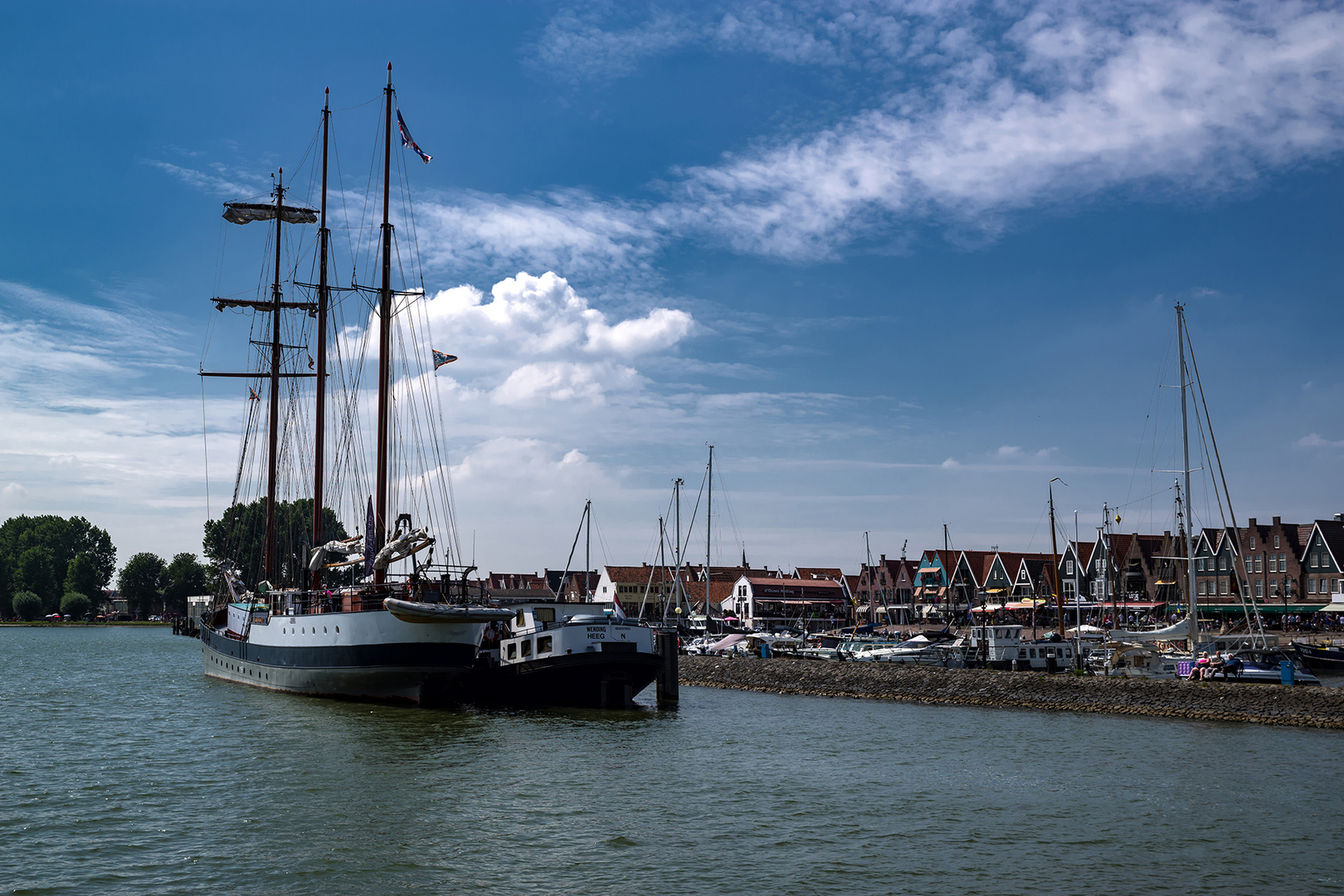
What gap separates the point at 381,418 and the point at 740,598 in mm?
100779

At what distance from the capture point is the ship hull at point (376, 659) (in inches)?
1667

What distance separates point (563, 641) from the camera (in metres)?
44.4

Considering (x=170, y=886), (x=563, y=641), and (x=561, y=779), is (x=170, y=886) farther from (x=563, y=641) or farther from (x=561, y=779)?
(x=563, y=641)

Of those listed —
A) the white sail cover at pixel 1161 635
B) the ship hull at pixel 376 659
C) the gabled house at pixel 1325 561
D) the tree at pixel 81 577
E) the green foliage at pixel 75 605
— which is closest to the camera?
the ship hull at pixel 376 659

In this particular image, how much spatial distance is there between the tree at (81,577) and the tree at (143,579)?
662cm

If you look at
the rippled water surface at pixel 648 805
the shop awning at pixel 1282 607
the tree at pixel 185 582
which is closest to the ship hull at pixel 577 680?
the rippled water surface at pixel 648 805

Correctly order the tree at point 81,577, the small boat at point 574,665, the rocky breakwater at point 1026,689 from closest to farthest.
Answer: the rocky breakwater at point 1026,689, the small boat at point 574,665, the tree at point 81,577

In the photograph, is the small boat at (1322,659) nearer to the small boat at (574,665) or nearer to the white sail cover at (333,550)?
the small boat at (574,665)

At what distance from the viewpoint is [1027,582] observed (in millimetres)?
122688

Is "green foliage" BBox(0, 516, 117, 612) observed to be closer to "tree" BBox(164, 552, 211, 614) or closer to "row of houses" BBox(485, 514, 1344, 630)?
"tree" BBox(164, 552, 211, 614)

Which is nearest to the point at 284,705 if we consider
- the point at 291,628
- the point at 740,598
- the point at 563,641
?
the point at 291,628

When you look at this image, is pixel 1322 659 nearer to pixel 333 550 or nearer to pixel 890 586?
pixel 333 550

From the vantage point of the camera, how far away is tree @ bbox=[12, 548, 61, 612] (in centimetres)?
18075

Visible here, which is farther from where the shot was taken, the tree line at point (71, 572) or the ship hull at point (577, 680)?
the tree line at point (71, 572)
